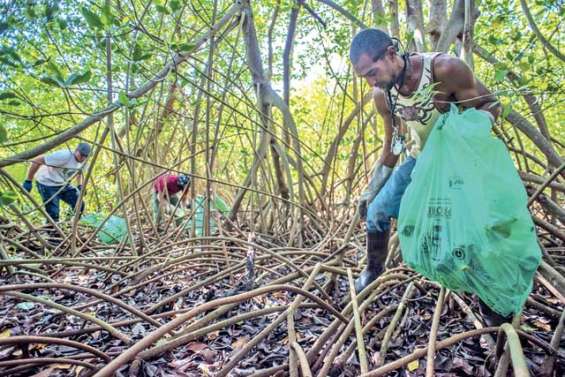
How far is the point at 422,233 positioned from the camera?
0.95 metres

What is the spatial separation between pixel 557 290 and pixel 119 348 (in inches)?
48.0

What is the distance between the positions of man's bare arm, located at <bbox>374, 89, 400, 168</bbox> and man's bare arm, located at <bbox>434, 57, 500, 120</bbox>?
29 cm

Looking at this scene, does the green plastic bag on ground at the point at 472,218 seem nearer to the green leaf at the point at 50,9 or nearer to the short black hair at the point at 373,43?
the short black hair at the point at 373,43

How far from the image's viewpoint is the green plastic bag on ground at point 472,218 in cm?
83

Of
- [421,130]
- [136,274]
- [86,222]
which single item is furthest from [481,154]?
[86,222]

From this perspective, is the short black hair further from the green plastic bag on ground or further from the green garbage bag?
the green garbage bag

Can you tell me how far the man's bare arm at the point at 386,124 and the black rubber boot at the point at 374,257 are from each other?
31cm

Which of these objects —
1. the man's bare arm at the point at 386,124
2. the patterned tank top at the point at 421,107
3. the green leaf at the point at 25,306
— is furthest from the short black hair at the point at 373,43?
Answer: the green leaf at the point at 25,306

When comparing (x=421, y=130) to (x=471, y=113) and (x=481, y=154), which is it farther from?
(x=481, y=154)

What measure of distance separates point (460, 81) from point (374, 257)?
68cm

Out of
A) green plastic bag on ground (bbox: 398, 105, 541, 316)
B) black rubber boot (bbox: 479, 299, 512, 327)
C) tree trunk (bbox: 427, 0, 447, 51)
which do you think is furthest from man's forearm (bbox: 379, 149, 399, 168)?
tree trunk (bbox: 427, 0, 447, 51)

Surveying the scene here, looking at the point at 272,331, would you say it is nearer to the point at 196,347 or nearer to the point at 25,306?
the point at 196,347

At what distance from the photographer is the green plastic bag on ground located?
0.83 meters

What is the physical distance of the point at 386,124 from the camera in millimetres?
1598
